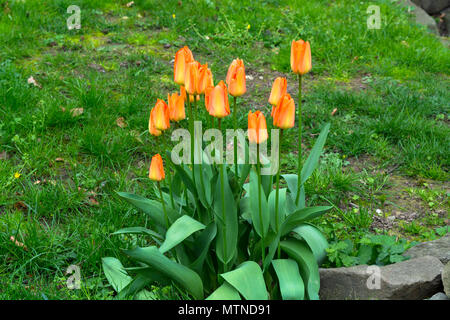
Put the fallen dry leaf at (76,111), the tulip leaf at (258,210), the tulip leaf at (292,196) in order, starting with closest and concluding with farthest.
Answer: the tulip leaf at (258,210)
the tulip leaf at (292,196)
the fallen dry leaf at (76,111)

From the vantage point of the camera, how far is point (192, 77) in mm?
1991

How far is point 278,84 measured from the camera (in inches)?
81.6

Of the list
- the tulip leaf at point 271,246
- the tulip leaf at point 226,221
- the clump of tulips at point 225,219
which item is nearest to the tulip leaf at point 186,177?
the clump of tulips at point 225,219

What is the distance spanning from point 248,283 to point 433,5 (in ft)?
24.6

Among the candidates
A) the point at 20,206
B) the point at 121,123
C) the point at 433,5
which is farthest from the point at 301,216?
the point at 433,5

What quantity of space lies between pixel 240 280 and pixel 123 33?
411 cm

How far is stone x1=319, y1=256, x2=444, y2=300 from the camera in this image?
226 centimetres

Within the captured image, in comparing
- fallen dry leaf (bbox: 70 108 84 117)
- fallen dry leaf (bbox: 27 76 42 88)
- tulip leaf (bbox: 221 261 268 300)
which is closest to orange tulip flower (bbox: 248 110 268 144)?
tulip leaf (bbox: 221 261 268 300)

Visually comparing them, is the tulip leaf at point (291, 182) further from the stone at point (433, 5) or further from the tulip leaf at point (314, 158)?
the stone at point (433, 5)

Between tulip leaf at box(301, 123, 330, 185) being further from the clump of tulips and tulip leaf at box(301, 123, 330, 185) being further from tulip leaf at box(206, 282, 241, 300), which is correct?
tulip leaf at box(206, 282, 241, 300)

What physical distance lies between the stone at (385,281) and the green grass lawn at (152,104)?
1.28 feet

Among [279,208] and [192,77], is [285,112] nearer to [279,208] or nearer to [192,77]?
[192,77]

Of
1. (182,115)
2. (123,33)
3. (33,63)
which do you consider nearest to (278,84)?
(182,115)

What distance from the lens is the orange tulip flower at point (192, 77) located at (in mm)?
1980
